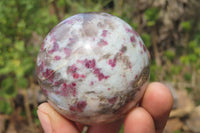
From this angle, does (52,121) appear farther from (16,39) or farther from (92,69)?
(16,39)

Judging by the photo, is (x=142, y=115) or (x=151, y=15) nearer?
(x=142, y=115)

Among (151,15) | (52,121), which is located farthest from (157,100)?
(151,15)

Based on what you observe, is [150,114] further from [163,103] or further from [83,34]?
[83,34]

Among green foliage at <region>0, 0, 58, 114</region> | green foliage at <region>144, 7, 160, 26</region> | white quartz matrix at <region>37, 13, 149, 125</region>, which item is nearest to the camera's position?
white quartz matrix at <region>37, 13, 149, 125</region>

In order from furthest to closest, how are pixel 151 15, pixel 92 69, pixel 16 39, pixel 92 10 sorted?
pixel 151 15 < pixel 92 10 < pixel 16 39 < pixel 92 69

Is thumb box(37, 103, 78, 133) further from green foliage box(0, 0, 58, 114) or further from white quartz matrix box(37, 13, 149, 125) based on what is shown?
green foliage box(0, 0, 58, 114)

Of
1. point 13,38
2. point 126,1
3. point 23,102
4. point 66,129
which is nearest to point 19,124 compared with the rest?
point 23,102

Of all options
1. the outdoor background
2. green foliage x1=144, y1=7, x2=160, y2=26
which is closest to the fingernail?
the outdoor background
